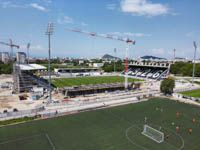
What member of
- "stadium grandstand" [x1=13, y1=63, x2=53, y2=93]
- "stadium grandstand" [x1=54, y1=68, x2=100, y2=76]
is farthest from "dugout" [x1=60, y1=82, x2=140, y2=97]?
"stadium grandstand" [x1=54, y1=68, x2=100, y2=76]

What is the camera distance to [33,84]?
4847 centimetres

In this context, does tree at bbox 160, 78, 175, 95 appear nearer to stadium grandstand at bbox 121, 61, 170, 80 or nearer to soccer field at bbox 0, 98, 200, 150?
soccer field at bbox 0, 98, 200, 150

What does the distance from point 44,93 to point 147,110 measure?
30.1 metres

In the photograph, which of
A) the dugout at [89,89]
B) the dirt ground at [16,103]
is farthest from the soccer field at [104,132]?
the dugout at [89,89]

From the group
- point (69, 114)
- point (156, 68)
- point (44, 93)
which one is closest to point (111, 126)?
point (69, 114)

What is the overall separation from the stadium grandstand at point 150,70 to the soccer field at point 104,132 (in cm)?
4885

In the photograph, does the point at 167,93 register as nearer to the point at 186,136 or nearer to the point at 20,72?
the point at 186,136

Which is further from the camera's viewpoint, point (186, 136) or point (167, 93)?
point (167, 93)

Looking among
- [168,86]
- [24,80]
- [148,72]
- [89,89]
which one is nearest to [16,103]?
[24,80]

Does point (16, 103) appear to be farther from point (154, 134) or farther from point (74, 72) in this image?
point (74, 72)

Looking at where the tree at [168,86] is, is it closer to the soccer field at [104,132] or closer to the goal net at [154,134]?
the soccer field at [104,132]

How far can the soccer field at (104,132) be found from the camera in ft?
60.7

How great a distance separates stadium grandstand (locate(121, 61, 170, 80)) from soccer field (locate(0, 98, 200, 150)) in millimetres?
48851

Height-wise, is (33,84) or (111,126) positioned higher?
(33,84)
